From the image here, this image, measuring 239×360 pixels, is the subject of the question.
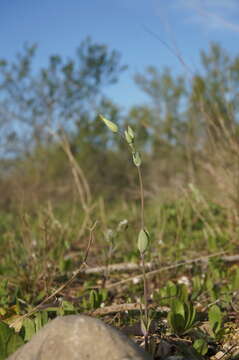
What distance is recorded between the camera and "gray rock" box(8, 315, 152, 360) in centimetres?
94

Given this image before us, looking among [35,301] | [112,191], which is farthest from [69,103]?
[35,301]

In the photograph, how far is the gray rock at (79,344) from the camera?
94 cm

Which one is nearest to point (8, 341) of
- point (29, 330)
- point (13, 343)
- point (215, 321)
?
point (13, 343)

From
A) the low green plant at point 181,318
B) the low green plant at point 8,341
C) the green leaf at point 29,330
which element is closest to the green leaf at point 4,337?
the low green plant at point 8,341

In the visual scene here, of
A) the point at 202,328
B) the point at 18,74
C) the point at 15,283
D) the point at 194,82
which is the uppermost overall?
the point at 18,74

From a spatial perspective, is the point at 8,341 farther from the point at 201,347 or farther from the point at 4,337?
the point at 201,347

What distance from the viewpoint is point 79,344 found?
0.96 meters

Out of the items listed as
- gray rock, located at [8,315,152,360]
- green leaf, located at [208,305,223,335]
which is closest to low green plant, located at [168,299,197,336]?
green leaf, located at [208,305,223,335]

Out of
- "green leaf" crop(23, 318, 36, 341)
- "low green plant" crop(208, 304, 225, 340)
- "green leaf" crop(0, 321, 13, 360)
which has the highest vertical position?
"green leaf" crop(0, 321, 13, 360)

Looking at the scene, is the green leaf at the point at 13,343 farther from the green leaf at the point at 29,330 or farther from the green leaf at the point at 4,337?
the green leaf at the point at 29,330

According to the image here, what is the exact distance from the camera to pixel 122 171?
12258 mm

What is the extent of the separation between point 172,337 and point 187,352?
0.13 metres

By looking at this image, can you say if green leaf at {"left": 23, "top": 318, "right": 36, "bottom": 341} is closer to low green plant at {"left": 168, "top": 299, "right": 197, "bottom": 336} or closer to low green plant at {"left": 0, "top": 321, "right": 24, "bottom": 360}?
low green plant at {"left": 0, "top": 321, "right": 24, "bottom": 360}

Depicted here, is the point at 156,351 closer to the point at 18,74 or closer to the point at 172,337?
the point at 172,337
